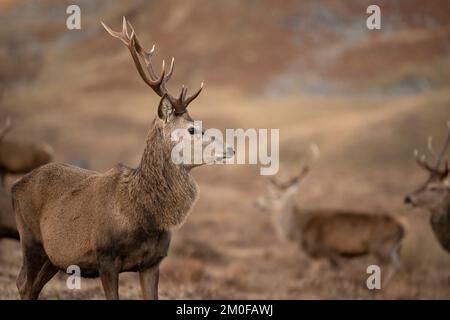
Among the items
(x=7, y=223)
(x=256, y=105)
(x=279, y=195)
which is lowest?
(x=7, y=223)

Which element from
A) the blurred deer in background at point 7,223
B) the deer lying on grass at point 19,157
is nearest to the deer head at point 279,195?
the deer lying on grass at point 19,157

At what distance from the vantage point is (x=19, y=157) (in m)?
15.2

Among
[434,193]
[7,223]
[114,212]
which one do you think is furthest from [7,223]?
[434,193]

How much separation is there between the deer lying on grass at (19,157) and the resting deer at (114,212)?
8.25 meters

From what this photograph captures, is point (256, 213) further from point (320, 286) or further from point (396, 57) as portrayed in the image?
point (396, 57)

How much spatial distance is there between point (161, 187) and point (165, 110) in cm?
67

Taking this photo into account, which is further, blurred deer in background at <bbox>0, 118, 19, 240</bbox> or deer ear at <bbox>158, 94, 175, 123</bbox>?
blurred deer in background at <bbox>0, 118, 19, 240</bbox>

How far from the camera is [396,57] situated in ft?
168

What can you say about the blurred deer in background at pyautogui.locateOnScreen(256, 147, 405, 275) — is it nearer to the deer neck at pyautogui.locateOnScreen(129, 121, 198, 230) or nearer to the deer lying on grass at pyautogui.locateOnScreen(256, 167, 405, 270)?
the deer lying on grass at pyautogui.locateOnScreen(256, 167, 405, 270)

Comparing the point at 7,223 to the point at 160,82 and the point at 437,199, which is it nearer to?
the point at 160,82

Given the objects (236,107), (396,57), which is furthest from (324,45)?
(236,107)

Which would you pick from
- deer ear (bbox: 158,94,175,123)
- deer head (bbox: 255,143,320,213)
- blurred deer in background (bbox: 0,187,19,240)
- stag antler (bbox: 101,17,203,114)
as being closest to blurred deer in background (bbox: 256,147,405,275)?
deer head (bbox: 255,143,320,213)

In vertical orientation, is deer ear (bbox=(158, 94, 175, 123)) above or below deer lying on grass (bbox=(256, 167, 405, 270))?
above

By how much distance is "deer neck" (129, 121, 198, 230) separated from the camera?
21.3 ft
